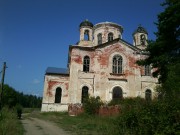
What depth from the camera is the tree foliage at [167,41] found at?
53.2ft

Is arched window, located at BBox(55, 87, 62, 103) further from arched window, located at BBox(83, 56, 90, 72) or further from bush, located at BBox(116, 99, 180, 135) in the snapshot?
bush, located at BBox(116, 99, 180, 135)

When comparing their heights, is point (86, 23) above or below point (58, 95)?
above

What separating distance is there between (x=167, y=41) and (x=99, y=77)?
12.9 meters

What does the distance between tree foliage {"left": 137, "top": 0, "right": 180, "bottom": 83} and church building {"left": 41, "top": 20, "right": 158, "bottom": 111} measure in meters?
10.9

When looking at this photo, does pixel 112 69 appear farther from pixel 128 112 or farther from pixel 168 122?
pixel 168 122

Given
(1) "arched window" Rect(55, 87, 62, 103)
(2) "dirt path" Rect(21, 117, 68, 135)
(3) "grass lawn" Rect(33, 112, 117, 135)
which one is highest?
(1) "arched window" Rect(55, 87, 62, 103)

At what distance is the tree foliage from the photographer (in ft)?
53.2

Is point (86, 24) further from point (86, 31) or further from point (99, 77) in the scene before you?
point (99, 77)

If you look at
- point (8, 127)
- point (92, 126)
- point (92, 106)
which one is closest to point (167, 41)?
point (92, 126)

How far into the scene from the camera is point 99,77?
93.1 ft

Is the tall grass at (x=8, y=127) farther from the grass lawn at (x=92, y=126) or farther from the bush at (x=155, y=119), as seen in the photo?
the bush at (x=155, y=119)

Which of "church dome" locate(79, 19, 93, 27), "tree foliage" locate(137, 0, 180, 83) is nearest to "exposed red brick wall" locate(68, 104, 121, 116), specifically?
"tree foliage" locate(137, 0, 180, 83)

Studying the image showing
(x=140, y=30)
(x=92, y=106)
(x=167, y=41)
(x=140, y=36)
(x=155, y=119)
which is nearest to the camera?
(x=155, y=119)

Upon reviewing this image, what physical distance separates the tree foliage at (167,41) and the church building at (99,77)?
1094 cm
